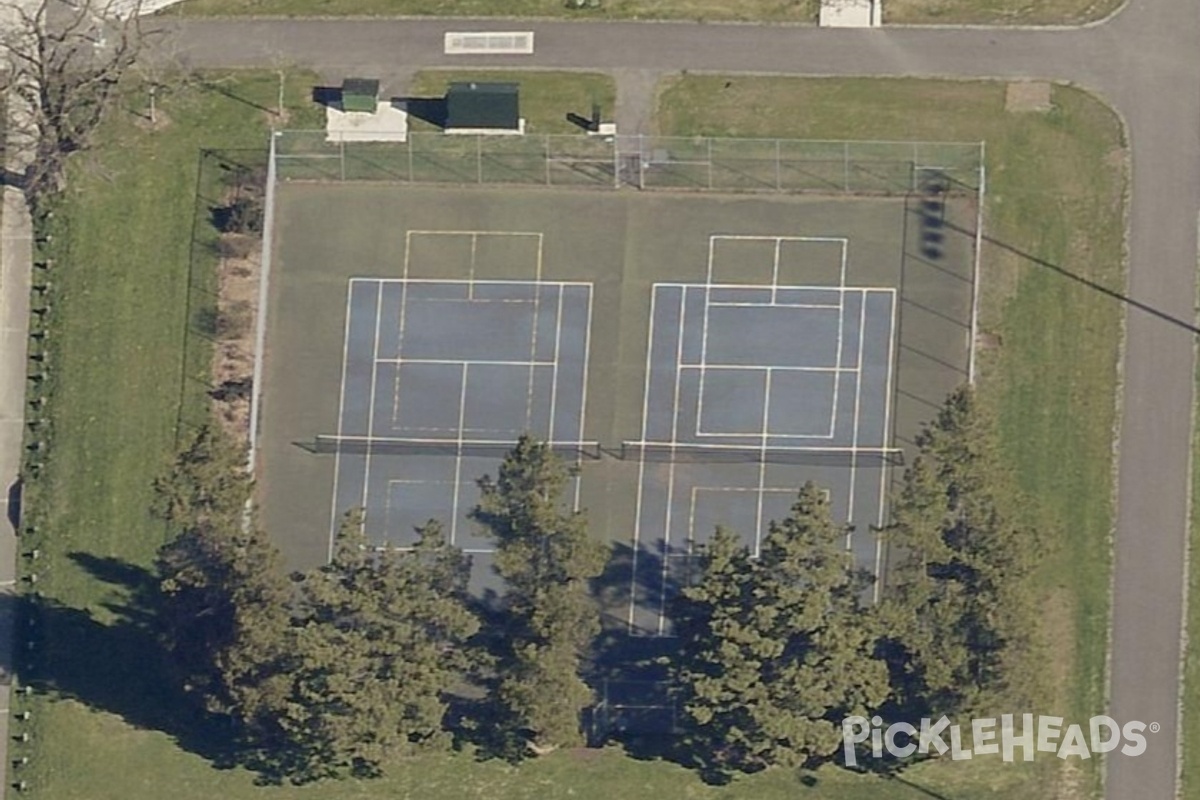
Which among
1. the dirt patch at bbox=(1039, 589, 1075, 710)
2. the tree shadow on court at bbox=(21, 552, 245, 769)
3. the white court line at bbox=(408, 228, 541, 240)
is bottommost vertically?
the tree shadow on court at bbox=(21, 552, 245, 769)

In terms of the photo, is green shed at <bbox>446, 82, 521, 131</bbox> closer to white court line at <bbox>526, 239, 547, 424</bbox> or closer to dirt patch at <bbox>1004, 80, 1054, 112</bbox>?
white court line at <bbox>526, 239, 547, 424</bbox>

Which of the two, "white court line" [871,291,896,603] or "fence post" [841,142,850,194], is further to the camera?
"fence post" [841,142,850,194]

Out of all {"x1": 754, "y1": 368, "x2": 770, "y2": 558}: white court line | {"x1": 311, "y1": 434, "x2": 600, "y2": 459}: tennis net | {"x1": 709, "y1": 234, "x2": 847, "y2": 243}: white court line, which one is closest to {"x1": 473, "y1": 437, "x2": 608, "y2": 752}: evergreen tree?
{"x1": 311, "y1": 434, "x2": 600, "y2": 459}: tennis net

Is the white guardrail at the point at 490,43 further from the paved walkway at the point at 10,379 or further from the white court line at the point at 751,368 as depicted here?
the paved walkway at the point at 10,379

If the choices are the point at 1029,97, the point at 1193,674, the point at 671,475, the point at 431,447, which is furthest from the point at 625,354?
the point at 1193,674

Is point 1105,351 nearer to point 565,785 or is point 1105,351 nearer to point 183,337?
point 565,785

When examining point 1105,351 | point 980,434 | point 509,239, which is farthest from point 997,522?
point 509,239

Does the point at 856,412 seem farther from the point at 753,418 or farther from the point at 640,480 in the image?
the point at 640,480

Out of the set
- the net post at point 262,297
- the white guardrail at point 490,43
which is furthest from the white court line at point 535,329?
the net post at point 262,297
